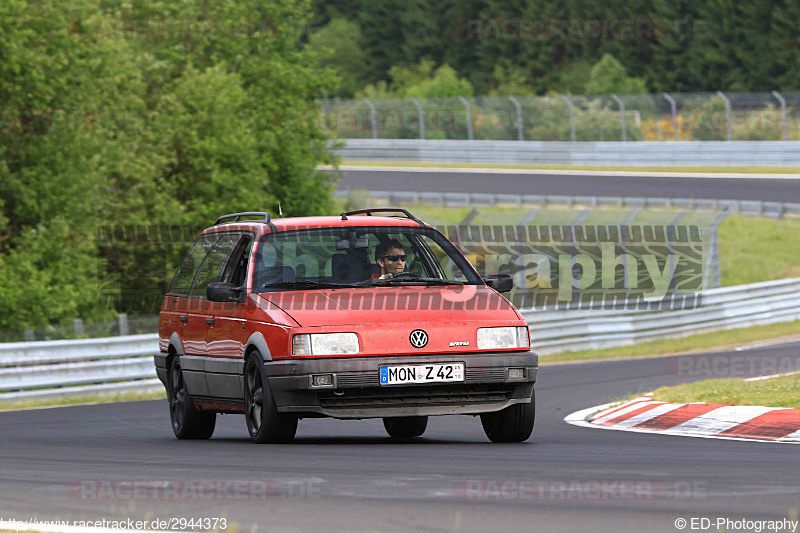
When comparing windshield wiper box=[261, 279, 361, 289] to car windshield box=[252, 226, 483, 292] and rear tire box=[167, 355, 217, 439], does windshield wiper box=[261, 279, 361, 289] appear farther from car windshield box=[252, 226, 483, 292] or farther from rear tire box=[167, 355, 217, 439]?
rear tire box=[167, 355, 217, 439]

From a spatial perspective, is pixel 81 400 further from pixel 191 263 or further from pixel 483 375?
pixel 483 375

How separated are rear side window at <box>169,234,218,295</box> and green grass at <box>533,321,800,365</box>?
13254 millimetres

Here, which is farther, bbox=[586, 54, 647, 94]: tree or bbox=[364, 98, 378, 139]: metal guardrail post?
bbox=[586, 54, 647, 94]: tree

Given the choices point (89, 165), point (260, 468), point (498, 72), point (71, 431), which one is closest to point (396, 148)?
point (89, 165)

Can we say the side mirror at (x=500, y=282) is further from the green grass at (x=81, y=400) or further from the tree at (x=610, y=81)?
the tree at (x=610, y=81)

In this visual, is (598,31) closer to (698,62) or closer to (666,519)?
(698,62)

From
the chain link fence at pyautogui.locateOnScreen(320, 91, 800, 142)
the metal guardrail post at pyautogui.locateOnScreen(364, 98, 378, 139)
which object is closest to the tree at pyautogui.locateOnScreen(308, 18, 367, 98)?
the chain link fence at pyautogui.locateOnScreen(320, 91, 800, 142)

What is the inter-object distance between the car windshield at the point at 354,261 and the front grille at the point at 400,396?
1050 millimetres

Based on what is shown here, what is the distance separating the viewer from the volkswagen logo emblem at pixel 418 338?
9172 millimetres

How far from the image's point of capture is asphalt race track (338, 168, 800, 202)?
140ft

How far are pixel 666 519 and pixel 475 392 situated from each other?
141 inches

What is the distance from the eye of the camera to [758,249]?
1486 inches

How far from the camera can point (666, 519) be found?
5832 millimetres

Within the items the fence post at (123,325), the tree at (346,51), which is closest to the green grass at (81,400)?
the fence post at (123,325)
